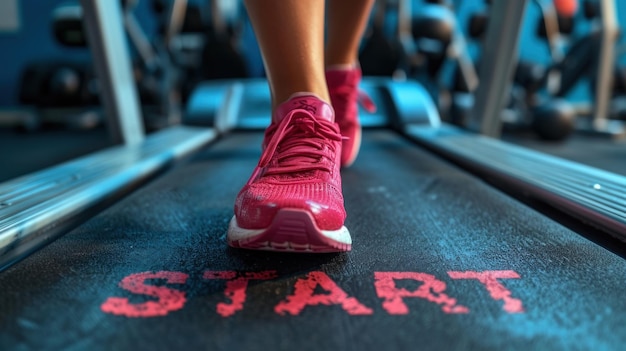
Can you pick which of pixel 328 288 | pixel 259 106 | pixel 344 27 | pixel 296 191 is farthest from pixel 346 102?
pixel 259 106

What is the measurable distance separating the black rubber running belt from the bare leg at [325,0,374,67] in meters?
0.52

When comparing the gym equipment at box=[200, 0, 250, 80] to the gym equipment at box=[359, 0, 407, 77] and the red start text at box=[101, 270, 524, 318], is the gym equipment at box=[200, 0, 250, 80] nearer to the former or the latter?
the gym equipment at box=[359, 0, 407, 77]

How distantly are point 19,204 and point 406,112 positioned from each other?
1701 millimetres

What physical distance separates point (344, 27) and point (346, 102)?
7.5 inches

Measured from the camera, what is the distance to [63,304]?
1.80ft

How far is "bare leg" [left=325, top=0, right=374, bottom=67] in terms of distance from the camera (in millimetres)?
1244

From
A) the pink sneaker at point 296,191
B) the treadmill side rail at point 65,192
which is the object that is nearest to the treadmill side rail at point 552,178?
the pink sneaker at point 296,191

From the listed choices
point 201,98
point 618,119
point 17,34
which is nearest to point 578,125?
point 618,119

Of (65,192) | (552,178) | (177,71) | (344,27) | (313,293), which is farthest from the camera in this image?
(177,71)

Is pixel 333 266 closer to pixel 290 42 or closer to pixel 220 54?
pixel 290 42

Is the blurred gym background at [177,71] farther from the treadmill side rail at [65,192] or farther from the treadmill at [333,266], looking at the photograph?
the treadmill at [333,266]

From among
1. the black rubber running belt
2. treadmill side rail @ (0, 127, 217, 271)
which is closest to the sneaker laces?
the black rubber running belt

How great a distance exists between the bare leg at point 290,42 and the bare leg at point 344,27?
0.43 m

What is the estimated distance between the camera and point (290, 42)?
2.67 ft
